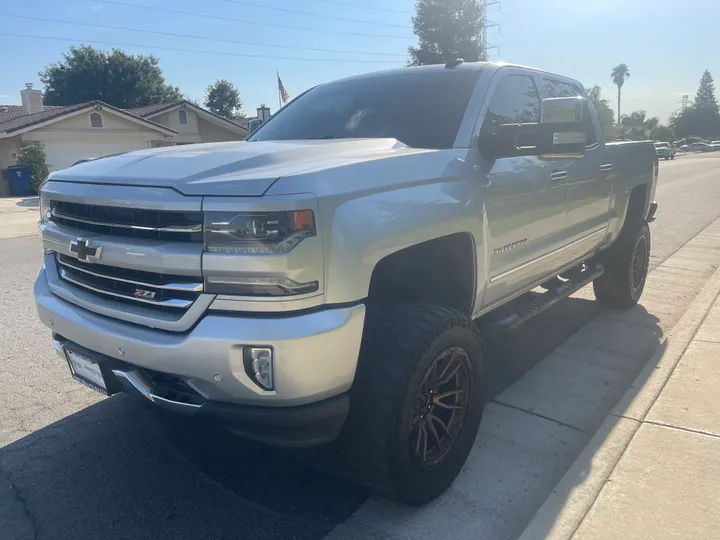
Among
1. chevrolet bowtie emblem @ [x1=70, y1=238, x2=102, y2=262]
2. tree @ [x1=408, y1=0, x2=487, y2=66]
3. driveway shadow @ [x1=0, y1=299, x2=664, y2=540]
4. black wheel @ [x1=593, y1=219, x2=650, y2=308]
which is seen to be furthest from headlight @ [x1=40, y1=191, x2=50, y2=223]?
tree @ [x1=408, y1=0, x2=487, y2=66]

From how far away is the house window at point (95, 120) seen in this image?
28.2 metres

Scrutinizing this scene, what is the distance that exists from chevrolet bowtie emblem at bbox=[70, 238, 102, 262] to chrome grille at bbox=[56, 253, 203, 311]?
0.06 meters

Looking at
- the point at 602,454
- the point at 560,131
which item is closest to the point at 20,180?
the point at 560,131

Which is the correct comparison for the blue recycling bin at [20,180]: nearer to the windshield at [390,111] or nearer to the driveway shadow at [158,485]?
the windshield at [390,111]

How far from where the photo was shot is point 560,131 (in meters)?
3.23

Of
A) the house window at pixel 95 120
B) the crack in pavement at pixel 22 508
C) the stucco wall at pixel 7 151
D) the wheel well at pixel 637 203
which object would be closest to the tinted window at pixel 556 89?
the wheel well at pixel 637 203

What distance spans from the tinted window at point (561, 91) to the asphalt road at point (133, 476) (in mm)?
1948

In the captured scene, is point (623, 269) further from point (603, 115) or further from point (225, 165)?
point (603, 115)

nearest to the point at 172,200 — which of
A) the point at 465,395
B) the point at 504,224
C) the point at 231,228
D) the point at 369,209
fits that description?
the point at 231,228

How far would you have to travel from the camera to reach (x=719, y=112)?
368 ft

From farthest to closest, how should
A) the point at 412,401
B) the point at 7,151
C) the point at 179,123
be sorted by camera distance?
the point at 179,123 < the point at 7,151 < the point at 412,401

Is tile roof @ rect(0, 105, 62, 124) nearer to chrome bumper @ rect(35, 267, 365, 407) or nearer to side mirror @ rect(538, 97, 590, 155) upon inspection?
side mirror @ rect(538, 97, 590, 155)

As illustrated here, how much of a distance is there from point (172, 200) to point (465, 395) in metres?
1.68

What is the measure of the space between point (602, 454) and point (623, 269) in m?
2.93
